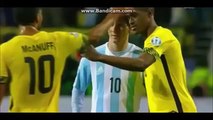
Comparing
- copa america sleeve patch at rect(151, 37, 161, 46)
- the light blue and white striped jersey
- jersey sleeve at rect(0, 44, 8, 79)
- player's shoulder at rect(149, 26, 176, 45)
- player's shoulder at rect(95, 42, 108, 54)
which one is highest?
player's shoulder at rect(149, 26, 176, 45)

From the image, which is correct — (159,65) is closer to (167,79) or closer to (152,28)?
(167,79)

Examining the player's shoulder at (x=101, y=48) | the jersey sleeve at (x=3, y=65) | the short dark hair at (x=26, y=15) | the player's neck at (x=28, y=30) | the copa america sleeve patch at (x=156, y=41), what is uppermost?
the short dark hair at (x=26, y=15)

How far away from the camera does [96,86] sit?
109 inches

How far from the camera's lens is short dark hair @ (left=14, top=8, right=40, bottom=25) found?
108 inches

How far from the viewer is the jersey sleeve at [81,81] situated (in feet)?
9.02

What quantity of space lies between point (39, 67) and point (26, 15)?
251 millimetres

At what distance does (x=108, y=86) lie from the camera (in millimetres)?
2768

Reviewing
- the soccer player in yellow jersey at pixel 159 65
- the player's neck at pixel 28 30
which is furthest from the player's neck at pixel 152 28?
the player's neck at pixel 28 30

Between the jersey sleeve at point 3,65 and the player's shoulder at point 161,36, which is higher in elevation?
the player's shoulder at point 161,36

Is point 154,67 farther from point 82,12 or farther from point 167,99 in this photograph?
point 82,12

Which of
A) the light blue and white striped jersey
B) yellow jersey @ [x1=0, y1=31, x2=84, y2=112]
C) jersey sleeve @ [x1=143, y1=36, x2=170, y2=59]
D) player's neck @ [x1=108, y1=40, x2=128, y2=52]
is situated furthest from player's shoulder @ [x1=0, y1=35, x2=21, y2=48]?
jersey sleeve @ [x1=143, y1=36, x2=170, y2=59]

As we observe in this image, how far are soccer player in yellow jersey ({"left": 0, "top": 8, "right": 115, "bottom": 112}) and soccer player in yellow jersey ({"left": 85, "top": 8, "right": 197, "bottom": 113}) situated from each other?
121 mm

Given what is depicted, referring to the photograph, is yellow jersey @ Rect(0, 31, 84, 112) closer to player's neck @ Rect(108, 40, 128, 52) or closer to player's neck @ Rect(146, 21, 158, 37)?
player's neck @ Rect(108, 40, 128, 52)

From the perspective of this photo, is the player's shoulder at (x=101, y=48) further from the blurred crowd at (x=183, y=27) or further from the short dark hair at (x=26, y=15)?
the short dark hair at (x=26, y=15)
